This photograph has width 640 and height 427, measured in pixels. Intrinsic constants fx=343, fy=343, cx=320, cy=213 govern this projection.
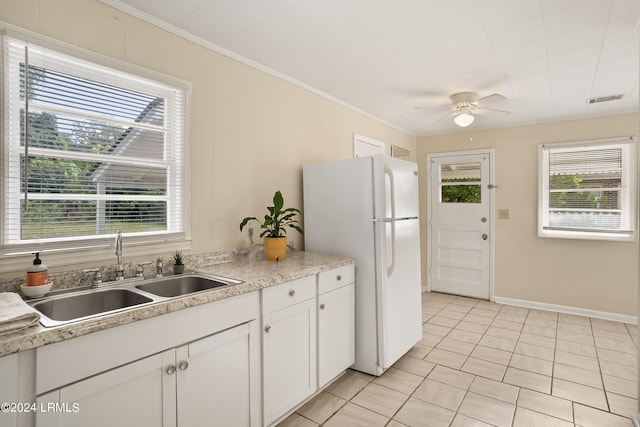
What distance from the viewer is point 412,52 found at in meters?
2.44

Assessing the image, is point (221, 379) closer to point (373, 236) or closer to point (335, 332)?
point (335, 332)

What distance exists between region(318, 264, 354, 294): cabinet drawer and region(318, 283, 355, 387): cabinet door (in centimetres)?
4

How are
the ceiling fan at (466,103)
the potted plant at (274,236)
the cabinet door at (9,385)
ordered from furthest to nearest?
the ceiling fan at (466,103) → the potted plant at (274,236) → the cabinet door at (9,385)

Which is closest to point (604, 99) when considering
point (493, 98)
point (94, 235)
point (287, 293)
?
point (493, 98)

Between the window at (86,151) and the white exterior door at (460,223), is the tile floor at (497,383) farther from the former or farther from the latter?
the window at (86,151)

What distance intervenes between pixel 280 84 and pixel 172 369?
228 centimetres

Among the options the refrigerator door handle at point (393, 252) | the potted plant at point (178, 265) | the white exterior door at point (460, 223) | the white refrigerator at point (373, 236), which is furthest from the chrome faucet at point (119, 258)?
the white exterior door at point (460, 223)

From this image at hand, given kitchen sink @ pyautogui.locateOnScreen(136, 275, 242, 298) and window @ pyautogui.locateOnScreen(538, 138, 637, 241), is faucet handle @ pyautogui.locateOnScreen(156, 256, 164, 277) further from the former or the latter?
window @ pyautogui.locateOnScreen(538, 138, 637, 241)

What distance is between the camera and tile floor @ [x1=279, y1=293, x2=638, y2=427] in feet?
7.00

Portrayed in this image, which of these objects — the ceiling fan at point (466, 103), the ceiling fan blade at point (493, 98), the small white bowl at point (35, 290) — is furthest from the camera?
the ceiling fan at point (466, 103)

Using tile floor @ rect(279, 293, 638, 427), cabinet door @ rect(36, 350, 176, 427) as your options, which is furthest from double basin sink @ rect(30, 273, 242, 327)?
tile floor @ rect(279, 293, 638, 427)

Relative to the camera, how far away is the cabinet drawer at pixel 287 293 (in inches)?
75.1

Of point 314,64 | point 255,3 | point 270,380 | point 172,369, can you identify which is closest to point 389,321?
point 270,380

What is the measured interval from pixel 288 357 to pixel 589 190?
4.12m
